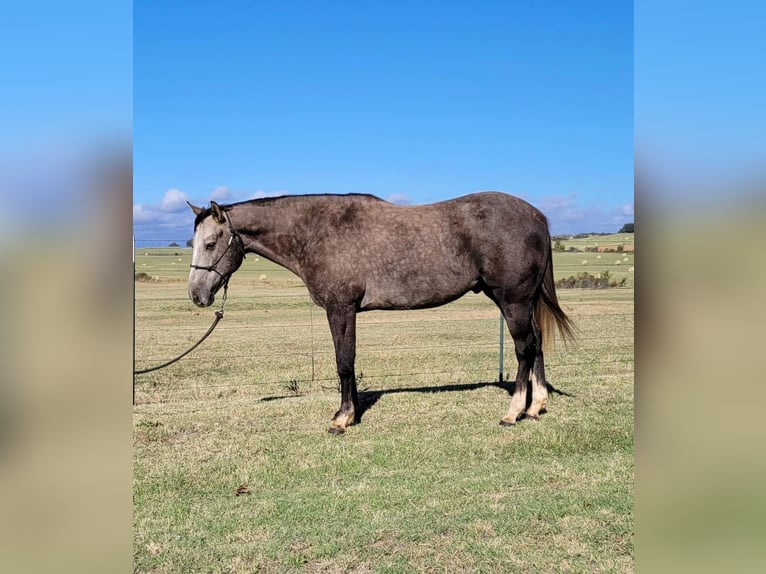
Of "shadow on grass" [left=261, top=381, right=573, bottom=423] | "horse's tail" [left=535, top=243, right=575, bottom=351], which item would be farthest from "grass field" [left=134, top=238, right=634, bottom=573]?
"horse's tail" [left=535, top=243, right=575, bottom=351]

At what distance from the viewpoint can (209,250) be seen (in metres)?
6.32

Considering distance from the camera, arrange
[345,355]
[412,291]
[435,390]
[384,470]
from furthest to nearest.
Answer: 1. [435,390]
2. [345,355]
3. [412,291]
4. [384,470]

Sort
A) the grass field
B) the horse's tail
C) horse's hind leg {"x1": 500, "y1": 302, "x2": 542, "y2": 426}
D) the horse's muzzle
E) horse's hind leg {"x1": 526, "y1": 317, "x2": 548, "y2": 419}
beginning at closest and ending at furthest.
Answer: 1. the grass field
2. horse's hind leg {"x1": 500, "y1": 302, "x2": 542, "y2": 426}
3. the horse's muzzle
4. horse's hind leg {"x1": 526, "y1": 317, "x2": 548, "y2": 419}
5. the horse's tail

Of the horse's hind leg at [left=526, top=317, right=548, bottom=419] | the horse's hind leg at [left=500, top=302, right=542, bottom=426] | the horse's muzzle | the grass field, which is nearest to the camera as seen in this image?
the grass field

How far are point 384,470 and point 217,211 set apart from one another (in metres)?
3.11

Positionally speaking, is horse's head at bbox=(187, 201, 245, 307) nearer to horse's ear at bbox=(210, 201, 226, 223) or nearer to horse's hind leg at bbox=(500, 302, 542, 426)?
horse's ear at bbox=(210, 201, 226, 223)

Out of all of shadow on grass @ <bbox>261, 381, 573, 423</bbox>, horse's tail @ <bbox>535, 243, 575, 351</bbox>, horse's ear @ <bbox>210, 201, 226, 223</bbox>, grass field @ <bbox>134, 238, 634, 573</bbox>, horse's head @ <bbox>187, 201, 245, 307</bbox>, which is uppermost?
horse's ear @ <bbox>210, 201, 226, 223</bbox>

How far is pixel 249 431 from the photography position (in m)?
6.16

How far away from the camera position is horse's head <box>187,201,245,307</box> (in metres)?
6.27

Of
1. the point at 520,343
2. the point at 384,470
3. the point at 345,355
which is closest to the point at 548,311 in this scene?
the point at 520,343

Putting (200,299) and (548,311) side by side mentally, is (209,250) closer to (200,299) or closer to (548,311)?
(200,299)

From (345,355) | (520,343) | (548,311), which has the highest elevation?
(548,311)

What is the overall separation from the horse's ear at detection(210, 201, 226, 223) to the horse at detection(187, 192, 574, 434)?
15 mm
